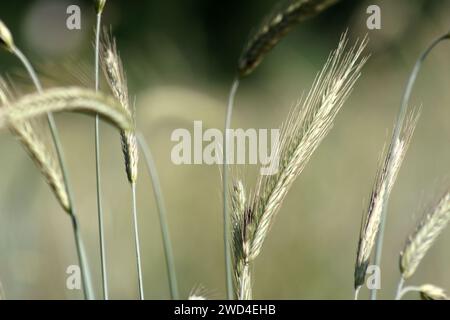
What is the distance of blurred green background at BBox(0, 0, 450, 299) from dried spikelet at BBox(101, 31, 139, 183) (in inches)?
15.0

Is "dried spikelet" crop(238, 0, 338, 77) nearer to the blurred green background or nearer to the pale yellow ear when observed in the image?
the pale yellow ear

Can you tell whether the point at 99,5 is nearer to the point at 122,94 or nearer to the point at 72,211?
Answer: the point at 122,94

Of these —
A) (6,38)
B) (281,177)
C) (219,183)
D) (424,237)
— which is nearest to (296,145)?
(281,177)

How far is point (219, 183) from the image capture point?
6.03 feet

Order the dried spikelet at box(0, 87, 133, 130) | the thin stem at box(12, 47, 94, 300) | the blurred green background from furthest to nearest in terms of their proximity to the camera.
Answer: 1. the blurred green background
2. the thin stem at box(12, 47, 94, 300)
3. the dried spikelet at box(0, 87, 133, 130)

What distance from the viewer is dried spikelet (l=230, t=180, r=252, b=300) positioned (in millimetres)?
615

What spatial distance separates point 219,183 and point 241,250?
122 cm

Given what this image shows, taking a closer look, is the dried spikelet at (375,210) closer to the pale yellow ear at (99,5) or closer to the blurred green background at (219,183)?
the pale yellow ear at (99,5)

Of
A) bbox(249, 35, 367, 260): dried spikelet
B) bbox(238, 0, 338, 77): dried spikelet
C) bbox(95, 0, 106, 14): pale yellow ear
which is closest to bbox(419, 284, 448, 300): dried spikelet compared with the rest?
bbox(249, 35, 367, 260): dried spikelet

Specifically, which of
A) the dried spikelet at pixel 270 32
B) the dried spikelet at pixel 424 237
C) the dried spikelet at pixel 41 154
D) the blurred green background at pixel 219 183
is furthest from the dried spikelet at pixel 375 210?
the blurred green background at pixel 219 183

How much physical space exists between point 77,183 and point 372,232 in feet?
4.78

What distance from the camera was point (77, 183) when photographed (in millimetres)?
2002

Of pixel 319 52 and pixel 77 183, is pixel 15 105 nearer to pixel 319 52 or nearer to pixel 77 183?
pixel 77 183
